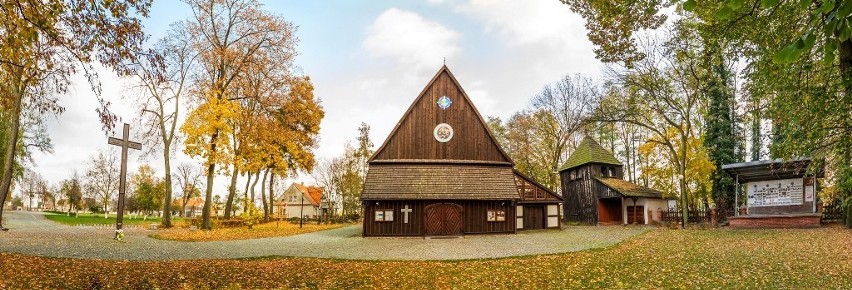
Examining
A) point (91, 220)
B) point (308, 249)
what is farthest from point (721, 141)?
point (91, 220)

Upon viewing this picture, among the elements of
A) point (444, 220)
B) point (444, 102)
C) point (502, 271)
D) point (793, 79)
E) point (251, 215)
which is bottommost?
point (251, 215)

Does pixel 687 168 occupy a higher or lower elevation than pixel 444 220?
higher

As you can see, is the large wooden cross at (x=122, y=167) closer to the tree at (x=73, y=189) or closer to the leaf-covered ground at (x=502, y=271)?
the leaf-covered ground at (x=502, y=271)

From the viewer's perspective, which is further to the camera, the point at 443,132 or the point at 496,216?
the point at 443,132

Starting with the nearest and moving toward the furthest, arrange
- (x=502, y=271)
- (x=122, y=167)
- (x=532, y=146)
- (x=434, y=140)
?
1. (x=502, y=271)
2. (x=122, y=167)
3. (x=434, y=140)
4. (x=532, y=146)

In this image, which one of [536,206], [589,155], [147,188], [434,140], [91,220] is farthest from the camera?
[147,188]

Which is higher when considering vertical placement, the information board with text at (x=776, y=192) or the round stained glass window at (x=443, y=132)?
the round stained glass window at (x=443, y=132)

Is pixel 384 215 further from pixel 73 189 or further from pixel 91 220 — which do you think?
pixel 73 189

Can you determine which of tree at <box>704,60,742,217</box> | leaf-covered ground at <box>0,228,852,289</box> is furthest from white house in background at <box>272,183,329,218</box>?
leaf-covered ground at <box>0,228,852,289</box>

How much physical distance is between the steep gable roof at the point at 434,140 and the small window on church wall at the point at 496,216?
10.3 ft

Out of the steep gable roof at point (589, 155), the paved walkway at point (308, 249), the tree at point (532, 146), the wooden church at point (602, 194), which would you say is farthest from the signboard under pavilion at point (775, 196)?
the tree at point (532, 146)

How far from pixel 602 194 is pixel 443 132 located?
1648 centimetres

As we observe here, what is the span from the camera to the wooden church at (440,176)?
86.1 feet

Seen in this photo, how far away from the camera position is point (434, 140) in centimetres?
2881
